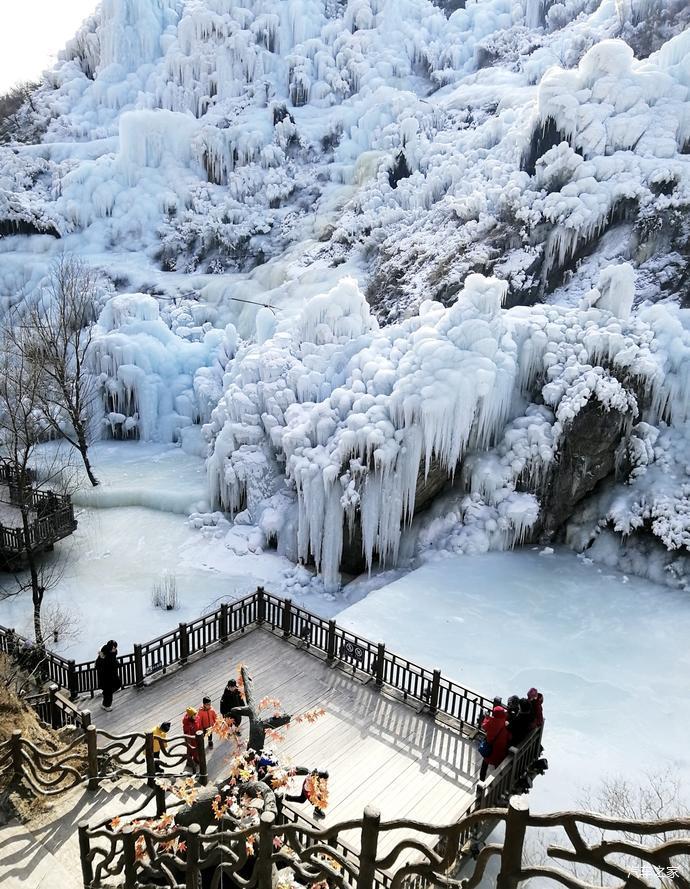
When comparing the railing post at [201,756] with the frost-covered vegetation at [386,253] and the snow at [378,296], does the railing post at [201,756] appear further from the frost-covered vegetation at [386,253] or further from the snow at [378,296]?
the frost-covered vegetation at [386,253]

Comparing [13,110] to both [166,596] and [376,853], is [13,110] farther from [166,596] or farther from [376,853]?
[376,853]

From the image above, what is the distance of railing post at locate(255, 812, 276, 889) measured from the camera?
355cm

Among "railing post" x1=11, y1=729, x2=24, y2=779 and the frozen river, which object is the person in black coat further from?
the frozen river

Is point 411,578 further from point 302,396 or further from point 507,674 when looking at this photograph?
point 302,396

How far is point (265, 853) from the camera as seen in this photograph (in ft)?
12.1

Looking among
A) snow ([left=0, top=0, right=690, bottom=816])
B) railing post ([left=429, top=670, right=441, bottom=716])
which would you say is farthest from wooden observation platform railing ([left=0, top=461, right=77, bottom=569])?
railing post ([left=429, top=670, right=441, bottom=716])

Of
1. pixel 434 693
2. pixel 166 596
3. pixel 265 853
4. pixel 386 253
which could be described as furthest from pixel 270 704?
pixel 386 253

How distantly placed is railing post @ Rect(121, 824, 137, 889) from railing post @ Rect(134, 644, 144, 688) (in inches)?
164

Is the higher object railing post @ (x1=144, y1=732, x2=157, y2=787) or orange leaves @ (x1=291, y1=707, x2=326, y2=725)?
railing post @ (x1=144, y1=732, x2=157, y2=787)

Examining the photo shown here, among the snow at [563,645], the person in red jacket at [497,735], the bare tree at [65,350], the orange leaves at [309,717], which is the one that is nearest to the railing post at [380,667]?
the orange leaves at [309,717]

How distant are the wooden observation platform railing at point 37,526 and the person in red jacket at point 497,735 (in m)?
9.97

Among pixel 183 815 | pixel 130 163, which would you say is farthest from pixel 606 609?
pixel 130 163

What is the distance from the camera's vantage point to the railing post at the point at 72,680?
29.0 feet

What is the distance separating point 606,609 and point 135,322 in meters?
19.6
